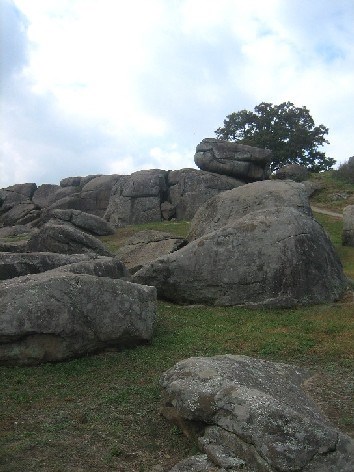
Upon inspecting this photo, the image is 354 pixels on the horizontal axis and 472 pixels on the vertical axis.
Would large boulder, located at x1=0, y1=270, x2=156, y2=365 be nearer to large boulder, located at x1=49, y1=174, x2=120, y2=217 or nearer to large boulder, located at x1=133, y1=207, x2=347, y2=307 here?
large boulder, located at x1=133, y1=207, x2=347, y2=307

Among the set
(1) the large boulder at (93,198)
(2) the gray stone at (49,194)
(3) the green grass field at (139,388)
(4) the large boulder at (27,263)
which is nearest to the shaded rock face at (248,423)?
(3) the green grass field at (139,388)

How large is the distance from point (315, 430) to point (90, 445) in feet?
12.0

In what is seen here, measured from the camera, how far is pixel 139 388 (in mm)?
12500

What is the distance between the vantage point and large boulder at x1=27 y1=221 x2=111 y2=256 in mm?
28656

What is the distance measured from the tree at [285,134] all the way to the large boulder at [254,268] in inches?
2550

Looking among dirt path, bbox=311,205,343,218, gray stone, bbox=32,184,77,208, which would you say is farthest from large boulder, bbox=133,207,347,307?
gray stone, bbox=32,184,77,208

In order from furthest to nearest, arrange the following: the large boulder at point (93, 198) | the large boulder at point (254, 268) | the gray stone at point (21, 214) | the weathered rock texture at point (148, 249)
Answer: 1. the large boulder at point (93, 198)
2. the gray stone at point (21, 214)
3. the weathered rock texture at point (148, 249)
4. the large boulder at point (254, 268)

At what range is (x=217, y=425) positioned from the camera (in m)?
9.60

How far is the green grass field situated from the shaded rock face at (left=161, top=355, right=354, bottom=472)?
61 centimetres

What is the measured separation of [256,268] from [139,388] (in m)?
10.1

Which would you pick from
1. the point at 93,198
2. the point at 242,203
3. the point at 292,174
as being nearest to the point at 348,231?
the point at 242,203

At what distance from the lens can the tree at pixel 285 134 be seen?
8712 centimetres

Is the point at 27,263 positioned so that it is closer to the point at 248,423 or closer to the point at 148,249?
the point at 148,249

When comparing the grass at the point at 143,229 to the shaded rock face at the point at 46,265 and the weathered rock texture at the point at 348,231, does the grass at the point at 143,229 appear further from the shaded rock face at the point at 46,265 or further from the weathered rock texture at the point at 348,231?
the shaded rock face at the point at 46,265
